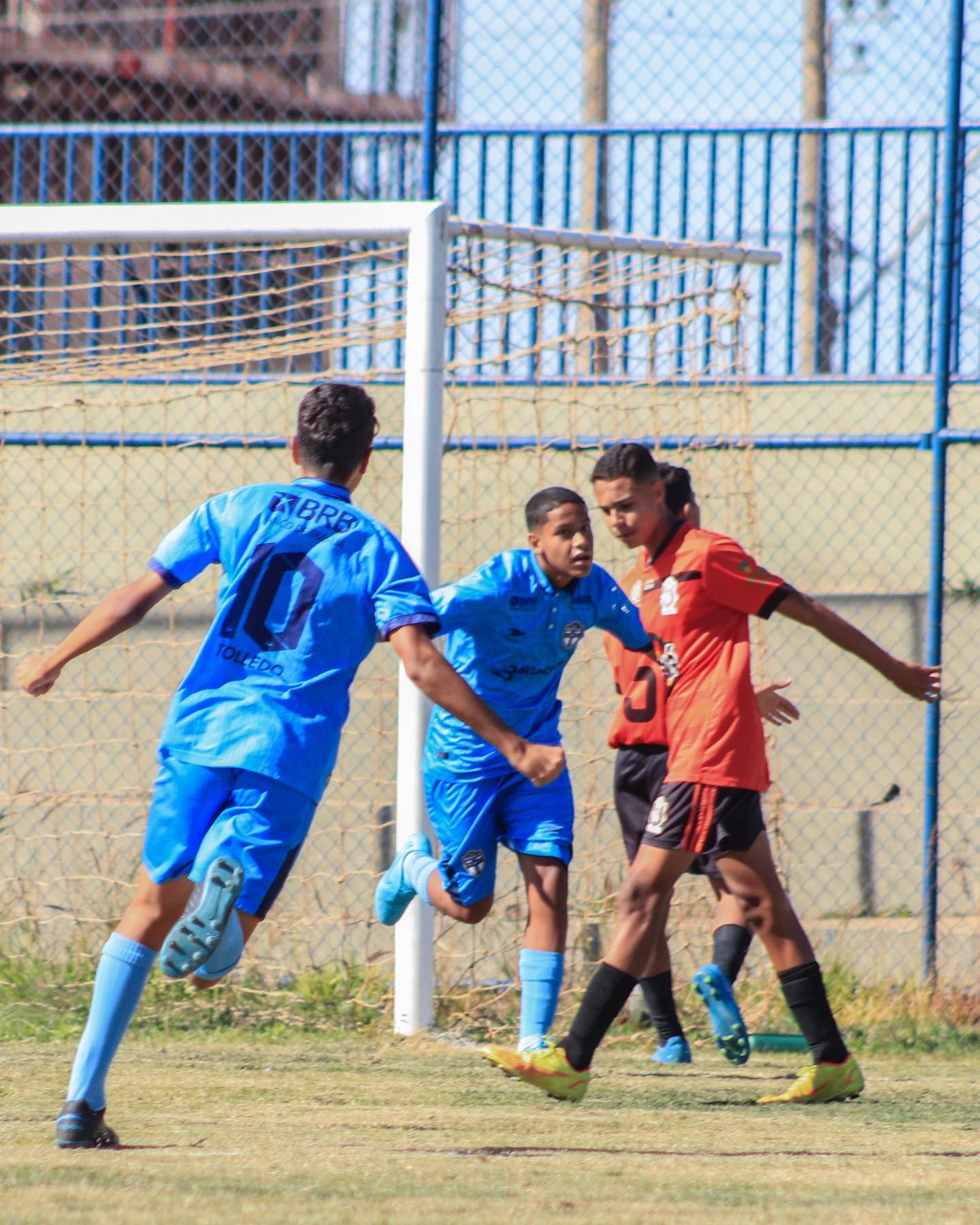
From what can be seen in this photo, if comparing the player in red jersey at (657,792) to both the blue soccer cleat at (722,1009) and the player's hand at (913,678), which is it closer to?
the blue soccer cleat at (722,1009)

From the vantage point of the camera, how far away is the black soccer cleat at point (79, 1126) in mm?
3676

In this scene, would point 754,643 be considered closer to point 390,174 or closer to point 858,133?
point 858,133

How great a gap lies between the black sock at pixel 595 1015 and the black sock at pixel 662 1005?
1.02 metres

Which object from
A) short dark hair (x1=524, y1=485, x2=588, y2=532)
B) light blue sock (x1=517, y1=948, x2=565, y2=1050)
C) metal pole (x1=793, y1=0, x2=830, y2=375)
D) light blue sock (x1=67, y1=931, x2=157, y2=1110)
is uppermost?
metal pole (x1=793, y1=0, x2=830, y2=375)

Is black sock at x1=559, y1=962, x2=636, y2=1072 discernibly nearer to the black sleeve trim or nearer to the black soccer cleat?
the black sleeve trim

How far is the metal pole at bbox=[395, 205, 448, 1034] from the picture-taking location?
5723 mm

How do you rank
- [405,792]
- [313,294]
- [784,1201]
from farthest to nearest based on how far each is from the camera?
1. [313,294]
2. [405,792]
3. [784,1201]

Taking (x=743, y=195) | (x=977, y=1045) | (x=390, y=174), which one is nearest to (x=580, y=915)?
(x=977, y=1045)

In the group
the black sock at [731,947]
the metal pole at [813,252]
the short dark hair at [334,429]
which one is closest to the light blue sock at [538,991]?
the black sock at [731,947]

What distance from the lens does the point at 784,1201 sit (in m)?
→ 3.38

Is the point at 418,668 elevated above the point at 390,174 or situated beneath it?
situated beneath

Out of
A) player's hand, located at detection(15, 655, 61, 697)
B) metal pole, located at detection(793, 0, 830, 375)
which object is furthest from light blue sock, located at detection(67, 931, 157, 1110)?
metal pole, located at detection(793, 0, 830, 375)

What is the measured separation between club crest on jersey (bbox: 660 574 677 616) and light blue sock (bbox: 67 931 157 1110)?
1.94m

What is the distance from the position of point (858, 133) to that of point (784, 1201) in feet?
20.0
